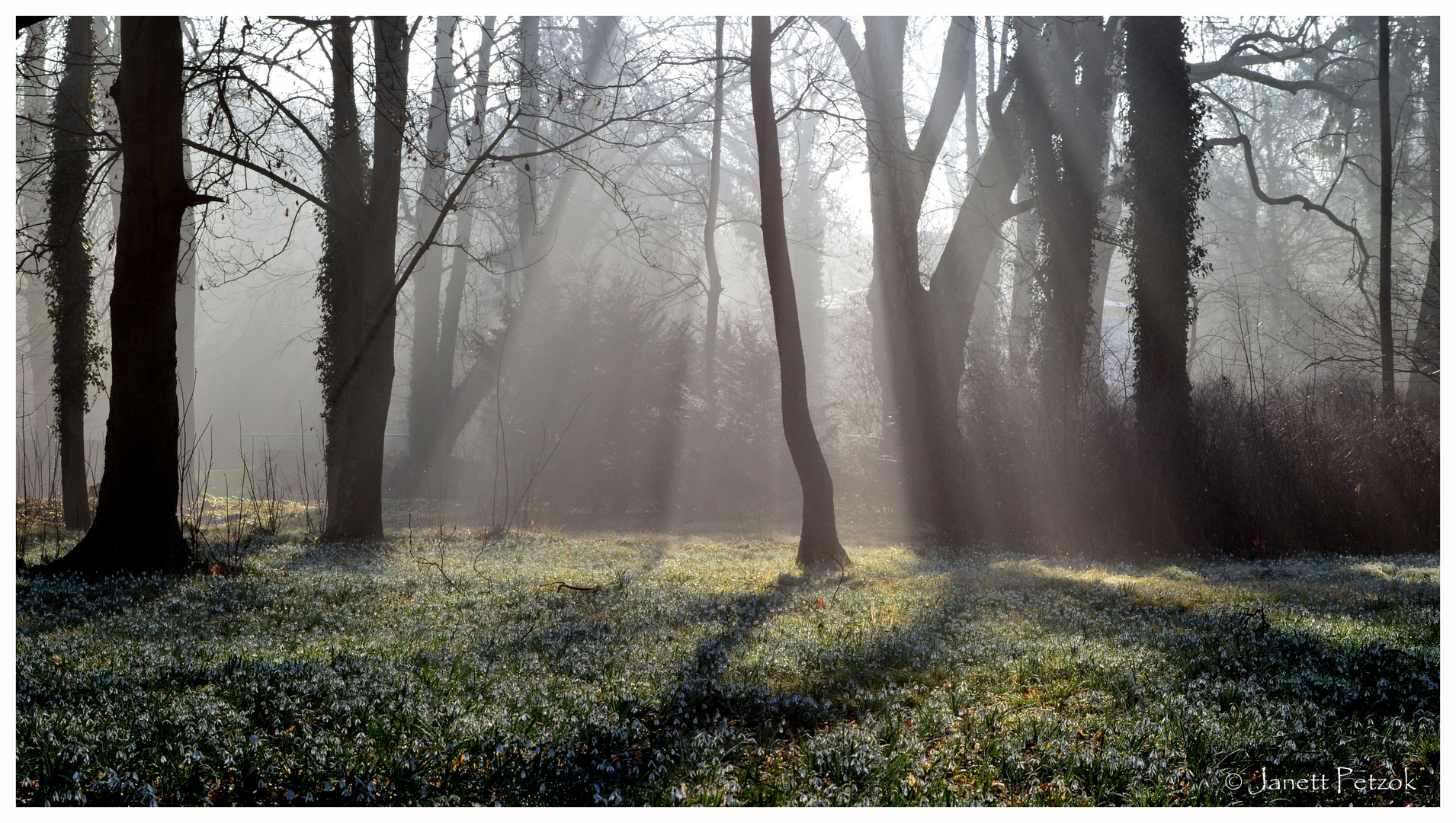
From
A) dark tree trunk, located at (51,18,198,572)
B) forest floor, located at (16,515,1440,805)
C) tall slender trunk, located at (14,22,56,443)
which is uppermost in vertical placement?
tall slender trunk, located at (14,22,56,443)

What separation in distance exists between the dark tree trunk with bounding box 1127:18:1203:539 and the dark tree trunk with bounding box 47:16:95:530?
16828 millimetres

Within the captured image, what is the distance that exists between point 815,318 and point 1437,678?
37.1m

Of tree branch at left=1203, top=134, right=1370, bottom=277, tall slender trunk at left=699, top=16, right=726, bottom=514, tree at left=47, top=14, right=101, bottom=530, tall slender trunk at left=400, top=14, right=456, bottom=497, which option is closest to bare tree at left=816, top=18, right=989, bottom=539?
tree branch at left=1203, top=134, right=1370, bottom=277

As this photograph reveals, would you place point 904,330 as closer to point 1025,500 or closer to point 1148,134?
point 1025,500

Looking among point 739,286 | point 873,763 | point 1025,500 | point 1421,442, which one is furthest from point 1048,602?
point 739,286

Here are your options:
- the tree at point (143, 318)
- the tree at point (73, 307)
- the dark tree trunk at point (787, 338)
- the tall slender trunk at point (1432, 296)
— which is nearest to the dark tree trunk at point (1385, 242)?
the tall slender trunk at point (1432, 296)

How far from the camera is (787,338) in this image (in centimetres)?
1045

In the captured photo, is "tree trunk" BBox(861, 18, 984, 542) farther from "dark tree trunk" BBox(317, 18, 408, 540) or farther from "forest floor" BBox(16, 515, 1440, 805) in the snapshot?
"forest floor" BBox(16, 515, 1440, 805)

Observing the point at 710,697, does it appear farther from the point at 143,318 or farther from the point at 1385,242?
the point at 1385,242

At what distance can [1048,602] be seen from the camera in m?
7.03

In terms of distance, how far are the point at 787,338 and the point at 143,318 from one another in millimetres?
6356

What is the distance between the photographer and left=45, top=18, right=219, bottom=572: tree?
7.71 metres

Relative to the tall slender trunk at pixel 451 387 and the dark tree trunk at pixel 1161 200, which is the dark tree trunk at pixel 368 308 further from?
the tall slender trunk at pixel 451 387

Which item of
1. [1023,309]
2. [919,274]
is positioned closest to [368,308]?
[919,274]
